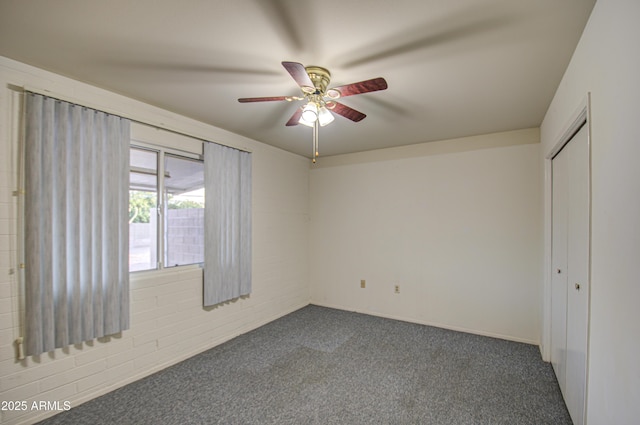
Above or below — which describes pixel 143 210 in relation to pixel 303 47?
below

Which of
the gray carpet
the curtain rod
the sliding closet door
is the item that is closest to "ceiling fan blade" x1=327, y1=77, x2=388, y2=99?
the sliding closet door

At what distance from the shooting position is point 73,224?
219 centimetres

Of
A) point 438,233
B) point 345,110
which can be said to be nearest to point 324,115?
point 345,110

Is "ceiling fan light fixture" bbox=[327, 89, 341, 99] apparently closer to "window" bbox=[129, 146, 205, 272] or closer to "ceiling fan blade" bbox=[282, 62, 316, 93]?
"ceiling fan blade" bbox=[282, 62, 316, 93]

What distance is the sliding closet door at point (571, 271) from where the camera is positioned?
1767mm

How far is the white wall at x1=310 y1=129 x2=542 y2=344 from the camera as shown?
3.43 m

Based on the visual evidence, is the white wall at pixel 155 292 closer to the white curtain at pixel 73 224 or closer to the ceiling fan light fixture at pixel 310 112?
the white curtain at pixel 73 224

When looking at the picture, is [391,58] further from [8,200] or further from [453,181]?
[8,200]

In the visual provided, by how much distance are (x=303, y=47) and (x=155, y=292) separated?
254cm

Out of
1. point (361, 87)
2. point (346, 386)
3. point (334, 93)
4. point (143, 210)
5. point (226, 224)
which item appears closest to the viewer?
point (361, 87)

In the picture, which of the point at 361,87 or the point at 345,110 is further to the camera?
the point at 345,110

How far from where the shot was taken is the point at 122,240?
8.13 feet

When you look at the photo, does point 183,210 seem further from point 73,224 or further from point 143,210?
point 73,224

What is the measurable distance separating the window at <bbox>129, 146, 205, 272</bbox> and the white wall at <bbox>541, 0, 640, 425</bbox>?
3.28 meters
